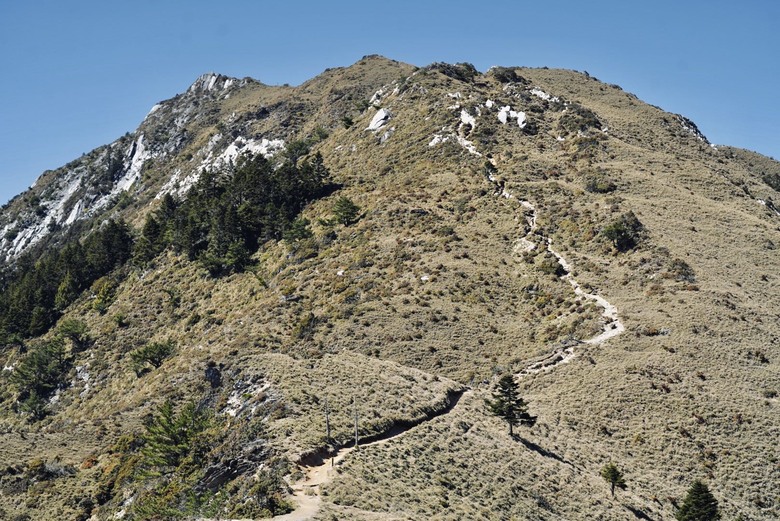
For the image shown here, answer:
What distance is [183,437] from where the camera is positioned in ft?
128

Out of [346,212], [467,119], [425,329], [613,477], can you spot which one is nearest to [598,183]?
[467,119]

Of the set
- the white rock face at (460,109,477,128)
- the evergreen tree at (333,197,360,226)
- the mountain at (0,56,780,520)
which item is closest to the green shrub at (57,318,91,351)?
the mountain at (0,56,780,520)

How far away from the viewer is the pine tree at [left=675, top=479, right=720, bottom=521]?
34125 mm

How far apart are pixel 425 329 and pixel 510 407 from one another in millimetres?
17650

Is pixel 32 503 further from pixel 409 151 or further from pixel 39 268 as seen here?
pixel 39 268

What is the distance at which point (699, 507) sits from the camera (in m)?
34.2

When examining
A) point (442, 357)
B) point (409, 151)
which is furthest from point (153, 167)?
point (442, 357)

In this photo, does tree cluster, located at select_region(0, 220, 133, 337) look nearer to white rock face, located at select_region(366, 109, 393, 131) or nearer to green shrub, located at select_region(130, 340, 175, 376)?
green shrub, located at select_region(130, 340, 175, 376)

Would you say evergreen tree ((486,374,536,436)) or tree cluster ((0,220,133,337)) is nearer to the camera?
evergreen tree ((486,374,536,436))

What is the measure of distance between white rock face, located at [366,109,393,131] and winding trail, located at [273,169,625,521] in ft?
109

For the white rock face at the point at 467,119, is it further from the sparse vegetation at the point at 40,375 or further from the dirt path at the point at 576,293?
the sparse vegetation at the point at 40,375

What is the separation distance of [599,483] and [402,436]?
43.9 feet

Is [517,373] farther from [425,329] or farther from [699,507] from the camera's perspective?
[699,507]

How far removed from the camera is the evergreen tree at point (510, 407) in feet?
140
